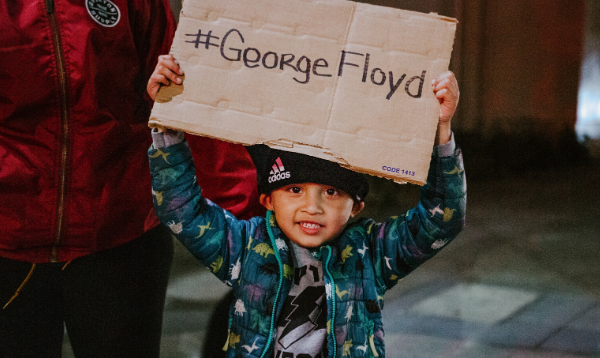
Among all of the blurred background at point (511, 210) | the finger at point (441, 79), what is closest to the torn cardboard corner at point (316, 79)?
the finger at point (441, 79)

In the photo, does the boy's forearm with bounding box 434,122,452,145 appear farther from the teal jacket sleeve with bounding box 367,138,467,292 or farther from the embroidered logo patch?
the embroidered logo patch

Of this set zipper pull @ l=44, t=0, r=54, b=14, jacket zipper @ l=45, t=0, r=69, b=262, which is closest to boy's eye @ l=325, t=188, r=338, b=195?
jacket zipper @ l=45, t=0, r=69, b=262

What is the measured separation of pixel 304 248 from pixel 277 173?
8.4 inches

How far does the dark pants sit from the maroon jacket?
1.9 inches

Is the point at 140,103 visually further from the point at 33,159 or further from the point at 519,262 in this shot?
the point at 519,262

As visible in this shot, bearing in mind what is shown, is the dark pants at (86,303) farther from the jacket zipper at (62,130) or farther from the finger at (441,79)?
the finger at (441,79)

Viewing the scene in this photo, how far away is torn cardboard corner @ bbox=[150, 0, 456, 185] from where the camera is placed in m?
1.04

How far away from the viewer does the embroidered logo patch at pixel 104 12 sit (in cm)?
119

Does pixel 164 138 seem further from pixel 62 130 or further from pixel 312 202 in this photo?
pixel 312 202

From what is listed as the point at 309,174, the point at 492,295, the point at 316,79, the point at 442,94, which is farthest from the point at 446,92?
the point at 492,295

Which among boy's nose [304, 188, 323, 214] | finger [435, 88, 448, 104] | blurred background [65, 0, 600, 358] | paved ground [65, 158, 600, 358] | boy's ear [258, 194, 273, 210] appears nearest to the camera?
finger [435, 88, 448, 104]

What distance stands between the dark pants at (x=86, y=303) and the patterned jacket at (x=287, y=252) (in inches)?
7.5

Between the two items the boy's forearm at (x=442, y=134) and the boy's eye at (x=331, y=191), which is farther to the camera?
the boy's eye at (x=331, y=191)

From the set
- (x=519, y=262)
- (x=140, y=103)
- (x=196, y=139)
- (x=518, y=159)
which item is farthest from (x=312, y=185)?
(x=518, y=159)
